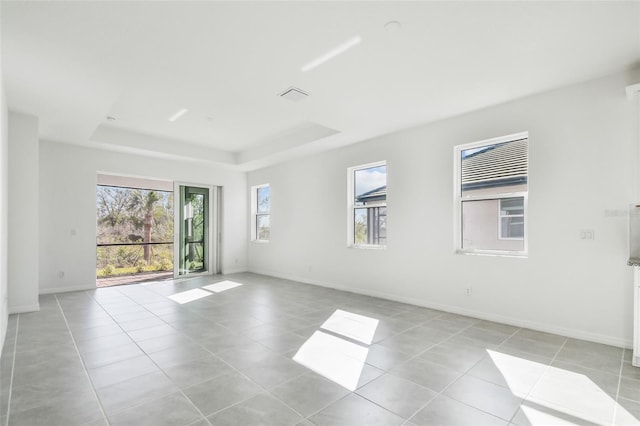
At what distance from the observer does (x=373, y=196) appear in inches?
217

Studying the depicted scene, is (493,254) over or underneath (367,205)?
underneath

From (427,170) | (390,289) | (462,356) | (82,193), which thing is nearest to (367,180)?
(427,170)

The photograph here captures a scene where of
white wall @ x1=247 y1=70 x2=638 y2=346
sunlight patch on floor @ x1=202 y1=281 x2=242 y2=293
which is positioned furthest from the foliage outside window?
white wall @ x1=247 y1=70 x2=638 y2=346

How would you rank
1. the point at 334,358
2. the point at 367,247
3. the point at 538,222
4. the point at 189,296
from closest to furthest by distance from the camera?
the point at 334,358, the point at 538,222, the point at 189,296, the point at 367,247

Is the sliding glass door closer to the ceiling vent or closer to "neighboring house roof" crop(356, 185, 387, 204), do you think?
"neighboring house roof" crop(356, 185, 387, 204)

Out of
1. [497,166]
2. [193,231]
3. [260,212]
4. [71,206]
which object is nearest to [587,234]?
[497,166]

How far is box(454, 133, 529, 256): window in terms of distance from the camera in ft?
12.6

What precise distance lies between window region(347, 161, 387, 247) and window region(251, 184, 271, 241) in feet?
8.85

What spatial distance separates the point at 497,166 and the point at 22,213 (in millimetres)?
6254

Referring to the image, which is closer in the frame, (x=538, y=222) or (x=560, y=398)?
(x=560, y=398)

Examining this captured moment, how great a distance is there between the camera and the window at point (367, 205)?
211 inches

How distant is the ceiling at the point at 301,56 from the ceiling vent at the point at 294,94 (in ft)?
0.21

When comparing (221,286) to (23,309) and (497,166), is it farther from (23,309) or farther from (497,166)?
(497,166)

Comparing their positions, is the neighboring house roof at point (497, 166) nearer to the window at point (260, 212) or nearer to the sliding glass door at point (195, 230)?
the window at point (260, 212)
